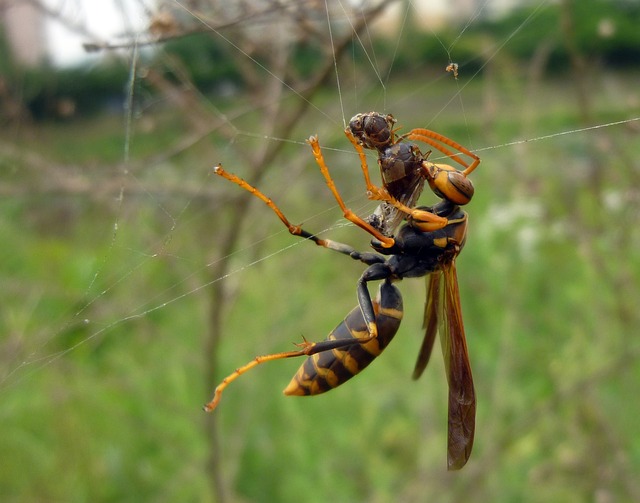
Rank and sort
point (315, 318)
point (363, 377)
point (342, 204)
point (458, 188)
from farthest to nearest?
1. point (315, 318)
2. point (363, 377)
3. point (458, 188)
4. point (342, 204)

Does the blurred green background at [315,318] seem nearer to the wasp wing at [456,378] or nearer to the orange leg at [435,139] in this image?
the orange leg at [435,139]

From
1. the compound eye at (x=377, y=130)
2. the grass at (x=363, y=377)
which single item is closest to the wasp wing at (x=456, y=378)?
the compound eye at (x=377, y=130)

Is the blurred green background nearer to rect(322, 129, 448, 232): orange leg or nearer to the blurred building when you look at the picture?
the blurred building

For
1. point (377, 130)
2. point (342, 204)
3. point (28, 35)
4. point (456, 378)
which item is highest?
point (28, 35)

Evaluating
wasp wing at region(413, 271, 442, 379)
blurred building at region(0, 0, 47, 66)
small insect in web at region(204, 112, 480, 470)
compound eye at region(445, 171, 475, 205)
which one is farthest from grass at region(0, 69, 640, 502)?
compound eye at region(445, 171, 475, 205)

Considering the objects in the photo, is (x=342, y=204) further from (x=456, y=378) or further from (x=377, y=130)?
(x=456, y=378)

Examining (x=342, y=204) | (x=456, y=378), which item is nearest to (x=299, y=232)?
(x=342, y=204)
